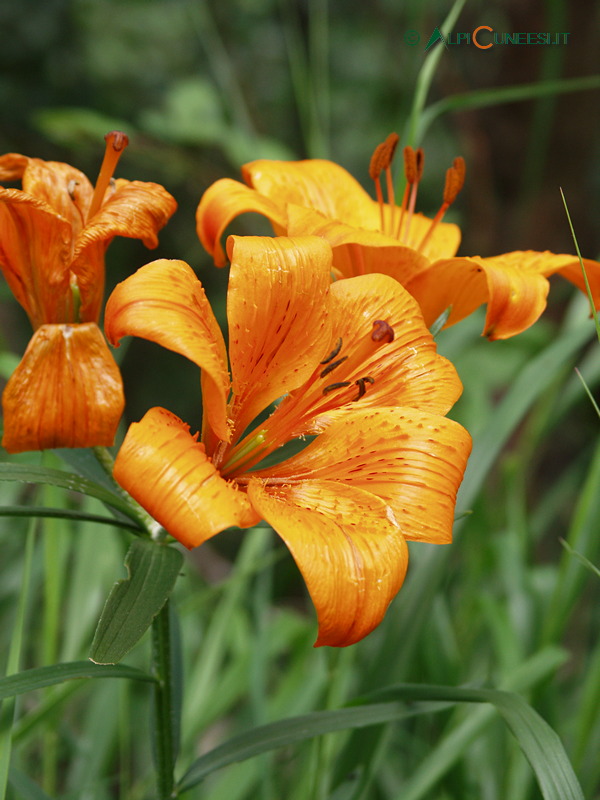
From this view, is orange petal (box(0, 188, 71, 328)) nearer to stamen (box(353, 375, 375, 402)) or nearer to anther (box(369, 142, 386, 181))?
stamen (box(353, 375, 375, 402))

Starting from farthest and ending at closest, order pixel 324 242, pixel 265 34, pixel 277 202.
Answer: pixel 265 34 < pixel 277 202 < pixel 324 242

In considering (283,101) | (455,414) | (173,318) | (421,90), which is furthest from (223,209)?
(283,101)

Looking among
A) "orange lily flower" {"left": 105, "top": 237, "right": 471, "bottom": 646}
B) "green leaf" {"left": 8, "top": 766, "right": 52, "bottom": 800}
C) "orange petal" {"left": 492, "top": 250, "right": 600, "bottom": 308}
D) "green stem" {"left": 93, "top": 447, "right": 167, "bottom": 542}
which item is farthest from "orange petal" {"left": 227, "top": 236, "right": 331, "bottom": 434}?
"green leaf" {"left": 8, "top": 766, "right": 52, "bottom": 800}

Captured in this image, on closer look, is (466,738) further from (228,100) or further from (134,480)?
(228,100)

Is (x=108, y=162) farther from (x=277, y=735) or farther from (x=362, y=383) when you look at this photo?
(x=277, y=735)

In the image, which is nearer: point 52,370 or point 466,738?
point 52,370

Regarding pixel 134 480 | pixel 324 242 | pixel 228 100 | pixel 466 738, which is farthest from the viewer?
pixel 228 100

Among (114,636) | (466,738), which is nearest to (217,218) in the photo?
(114,636)
